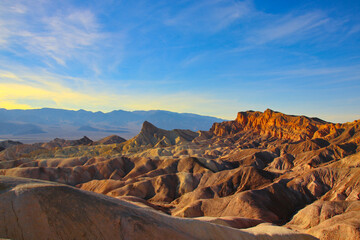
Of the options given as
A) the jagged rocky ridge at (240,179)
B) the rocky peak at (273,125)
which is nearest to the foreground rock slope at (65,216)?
the jagged rocky ridge at (240,179)

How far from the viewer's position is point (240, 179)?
51812 millimetres

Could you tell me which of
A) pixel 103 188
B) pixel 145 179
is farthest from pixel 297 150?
pixel 103 188

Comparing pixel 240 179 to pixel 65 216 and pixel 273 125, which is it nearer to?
pixel 65 216

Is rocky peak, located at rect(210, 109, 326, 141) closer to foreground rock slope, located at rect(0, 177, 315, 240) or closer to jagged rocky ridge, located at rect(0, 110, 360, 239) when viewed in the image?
jagged rocky ridge, located at rect(0, 110, 360, 239)

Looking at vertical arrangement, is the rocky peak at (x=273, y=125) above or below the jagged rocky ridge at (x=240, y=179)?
above

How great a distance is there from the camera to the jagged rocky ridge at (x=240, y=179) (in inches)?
1357

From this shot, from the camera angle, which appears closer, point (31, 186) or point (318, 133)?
point (31, 186)

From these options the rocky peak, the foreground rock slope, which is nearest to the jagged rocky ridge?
the rocky peak

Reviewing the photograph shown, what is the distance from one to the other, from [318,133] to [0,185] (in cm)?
10862

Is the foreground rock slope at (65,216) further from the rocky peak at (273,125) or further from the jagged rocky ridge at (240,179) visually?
the rocky peak at (273,125)

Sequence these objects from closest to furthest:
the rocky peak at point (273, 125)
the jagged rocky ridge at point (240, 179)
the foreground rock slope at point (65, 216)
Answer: the foreground rock slope at point (65, 216) < the jagged rocky ridge at point (240, 179) < the rocky peak at point (273, 125)

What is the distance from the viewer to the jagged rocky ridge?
34.5 metres

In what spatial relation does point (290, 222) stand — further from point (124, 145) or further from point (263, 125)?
point (263, 125)

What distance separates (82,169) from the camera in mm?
65062
